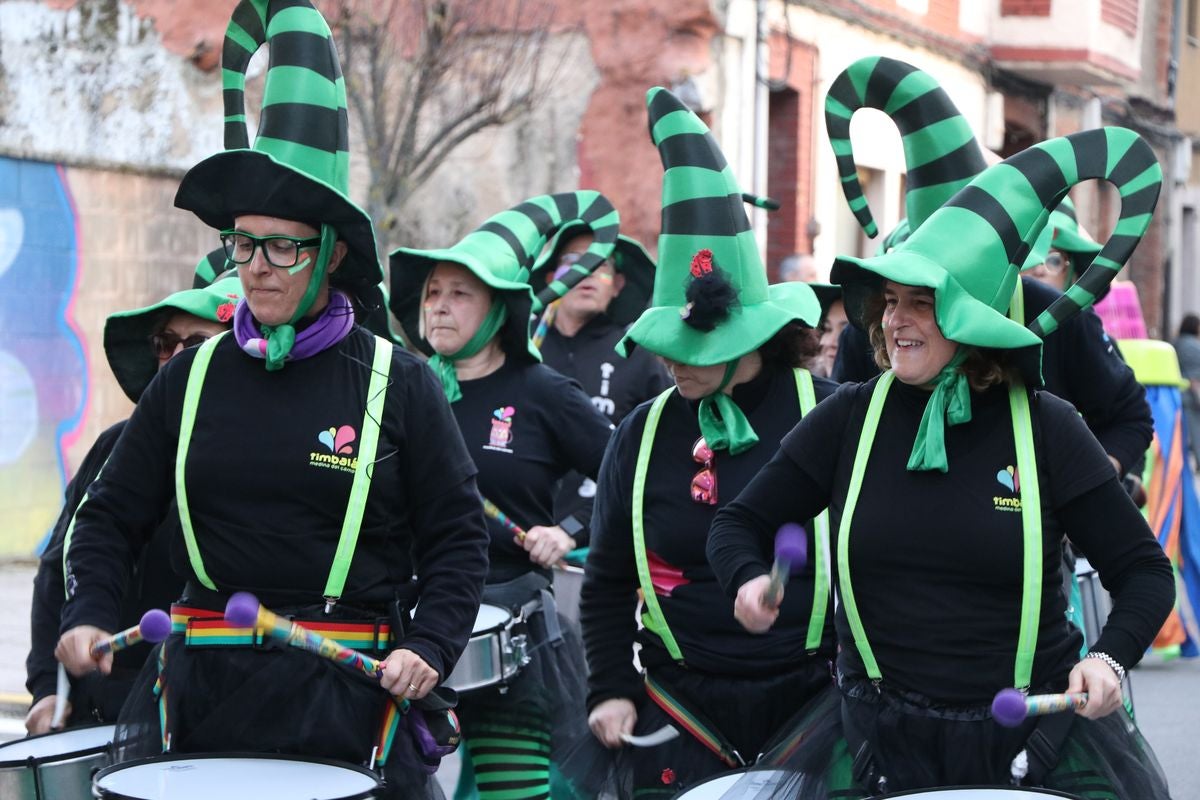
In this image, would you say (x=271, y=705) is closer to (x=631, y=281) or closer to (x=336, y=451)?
(x=336, y=451)

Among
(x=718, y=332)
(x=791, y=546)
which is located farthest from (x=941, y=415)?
(x=718, y=332)

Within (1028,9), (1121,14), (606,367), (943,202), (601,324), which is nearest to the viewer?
(943,202)

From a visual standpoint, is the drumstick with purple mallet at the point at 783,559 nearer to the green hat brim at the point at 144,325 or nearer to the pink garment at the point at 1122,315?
the green hat brim at the point at 144,325

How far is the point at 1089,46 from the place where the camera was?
21.8 meters

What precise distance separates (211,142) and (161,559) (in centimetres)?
943

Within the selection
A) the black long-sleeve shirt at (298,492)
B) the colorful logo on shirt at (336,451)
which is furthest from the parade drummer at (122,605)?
the colorful logo on shirt at (336,451)

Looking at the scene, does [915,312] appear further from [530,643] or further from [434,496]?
[530,643]

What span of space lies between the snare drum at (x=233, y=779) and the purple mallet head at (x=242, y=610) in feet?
1.03

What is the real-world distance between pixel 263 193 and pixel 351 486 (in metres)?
0.62

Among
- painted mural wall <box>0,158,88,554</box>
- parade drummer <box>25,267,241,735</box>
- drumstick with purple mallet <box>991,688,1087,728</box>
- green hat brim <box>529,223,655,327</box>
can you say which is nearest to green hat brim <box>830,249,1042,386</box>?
drumstick with purple mallet <box>991,688,1087,728</box>

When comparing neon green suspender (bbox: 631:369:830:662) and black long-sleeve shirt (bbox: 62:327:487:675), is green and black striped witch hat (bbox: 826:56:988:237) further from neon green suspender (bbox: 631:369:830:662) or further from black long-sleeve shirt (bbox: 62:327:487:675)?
black long-sleeve shirt (bbox: 62:327:487:675)

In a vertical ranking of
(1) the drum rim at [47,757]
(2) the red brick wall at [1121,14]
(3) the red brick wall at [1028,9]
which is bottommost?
(1) the drum rim at [47,757]

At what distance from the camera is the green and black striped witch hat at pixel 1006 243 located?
3.56 meters

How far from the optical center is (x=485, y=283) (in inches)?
237
